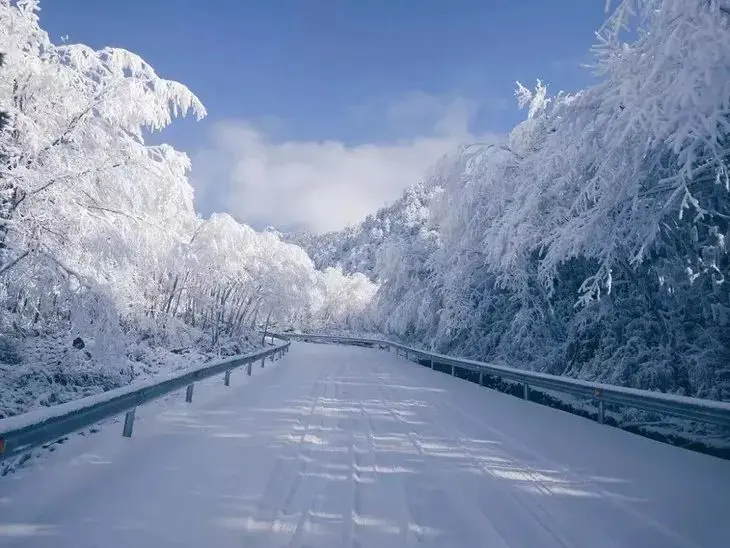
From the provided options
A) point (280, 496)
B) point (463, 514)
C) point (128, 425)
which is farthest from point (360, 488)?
point (128, 425)

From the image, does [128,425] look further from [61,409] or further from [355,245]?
[355,245]

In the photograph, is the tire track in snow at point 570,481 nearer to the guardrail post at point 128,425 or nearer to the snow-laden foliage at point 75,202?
the guardrail post at point 128,425

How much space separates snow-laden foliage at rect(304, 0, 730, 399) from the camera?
5.35 metres

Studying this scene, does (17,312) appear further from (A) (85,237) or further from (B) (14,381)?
(A) (85,237)

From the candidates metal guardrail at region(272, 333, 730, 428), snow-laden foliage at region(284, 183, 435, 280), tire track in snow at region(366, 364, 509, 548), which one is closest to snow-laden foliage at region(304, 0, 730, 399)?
metal guardrail at region(272, 333, 730, 428)

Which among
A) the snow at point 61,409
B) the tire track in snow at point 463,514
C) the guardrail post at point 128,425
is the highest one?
the snow at point 61,409

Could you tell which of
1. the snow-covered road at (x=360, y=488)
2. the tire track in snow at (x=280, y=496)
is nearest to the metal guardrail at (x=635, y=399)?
the snow-covered road at (x=360, y=488)

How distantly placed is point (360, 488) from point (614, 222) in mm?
6619

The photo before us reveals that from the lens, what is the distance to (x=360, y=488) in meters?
4.85

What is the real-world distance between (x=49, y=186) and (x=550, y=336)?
15.6m

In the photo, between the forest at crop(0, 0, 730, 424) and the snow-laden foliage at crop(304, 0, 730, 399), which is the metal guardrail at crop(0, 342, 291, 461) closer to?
the forest at crop(0, 0, 730, 424)

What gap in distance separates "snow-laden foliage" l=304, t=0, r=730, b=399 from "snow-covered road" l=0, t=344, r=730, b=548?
329cm

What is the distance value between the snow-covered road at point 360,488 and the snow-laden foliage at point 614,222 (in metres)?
3.29

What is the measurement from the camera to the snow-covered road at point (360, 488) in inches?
148
